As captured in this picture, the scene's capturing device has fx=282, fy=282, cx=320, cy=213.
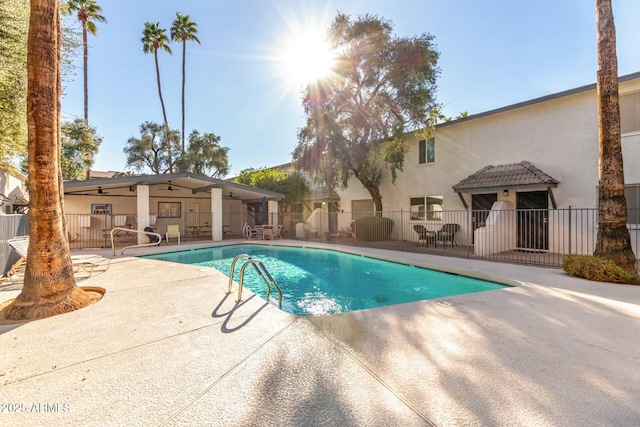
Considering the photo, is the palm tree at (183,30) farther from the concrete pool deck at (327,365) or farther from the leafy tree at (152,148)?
the concrete pool deck at (327,365)

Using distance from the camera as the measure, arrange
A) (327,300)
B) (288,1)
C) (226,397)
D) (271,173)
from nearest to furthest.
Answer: (226,397)
(327,300)
(288,1)
(271,173)

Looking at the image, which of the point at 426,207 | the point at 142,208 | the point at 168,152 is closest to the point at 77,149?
the point at 168,152

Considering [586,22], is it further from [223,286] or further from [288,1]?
[223,286]

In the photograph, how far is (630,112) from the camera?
30.2 ft

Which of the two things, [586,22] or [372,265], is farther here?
[372,265]

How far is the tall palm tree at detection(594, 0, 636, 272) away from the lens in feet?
21.4

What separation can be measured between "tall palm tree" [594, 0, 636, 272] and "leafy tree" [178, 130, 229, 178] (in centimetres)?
2621

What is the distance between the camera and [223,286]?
5.99m

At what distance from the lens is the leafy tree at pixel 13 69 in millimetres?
6367

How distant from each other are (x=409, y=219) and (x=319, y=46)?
424 inches

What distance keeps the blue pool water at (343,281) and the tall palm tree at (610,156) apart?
111 inches

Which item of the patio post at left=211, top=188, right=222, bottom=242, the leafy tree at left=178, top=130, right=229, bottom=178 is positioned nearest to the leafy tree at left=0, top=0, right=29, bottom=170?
the patio post at left=211, top=188, right=222, bottom=242

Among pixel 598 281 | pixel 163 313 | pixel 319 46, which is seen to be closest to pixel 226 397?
pixel 163 313

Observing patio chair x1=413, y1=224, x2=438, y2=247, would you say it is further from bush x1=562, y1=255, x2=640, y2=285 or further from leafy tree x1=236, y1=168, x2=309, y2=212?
leafy tree x1=236, y1=168, x2=309, y2=212
